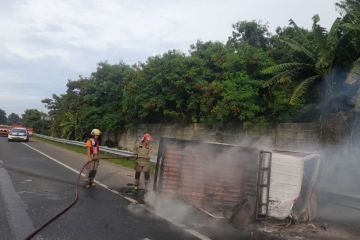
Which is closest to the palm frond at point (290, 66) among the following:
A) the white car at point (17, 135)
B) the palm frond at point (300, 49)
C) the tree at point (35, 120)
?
the palm frond at point (300, 49)

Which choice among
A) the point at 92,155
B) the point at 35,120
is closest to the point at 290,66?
the point at 92,155

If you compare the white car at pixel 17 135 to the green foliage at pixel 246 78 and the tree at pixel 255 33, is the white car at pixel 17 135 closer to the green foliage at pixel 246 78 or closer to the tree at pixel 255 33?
the green foliage at pixel 246 78

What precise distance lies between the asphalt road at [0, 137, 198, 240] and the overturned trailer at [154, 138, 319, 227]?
1039mm

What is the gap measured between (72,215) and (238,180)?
3.18 metres

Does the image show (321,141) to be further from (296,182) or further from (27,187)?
(27,187)

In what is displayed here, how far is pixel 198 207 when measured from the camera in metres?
8.61

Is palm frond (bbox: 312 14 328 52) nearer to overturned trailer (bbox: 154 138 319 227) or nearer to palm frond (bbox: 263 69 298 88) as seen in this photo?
palm frond (bbox: 263 69 298 88)

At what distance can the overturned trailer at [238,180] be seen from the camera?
7.82 metres

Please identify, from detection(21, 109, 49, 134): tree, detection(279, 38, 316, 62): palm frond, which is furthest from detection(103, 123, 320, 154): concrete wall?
detection(21, 109, 49, 134): tree

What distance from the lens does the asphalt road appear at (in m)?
6.68

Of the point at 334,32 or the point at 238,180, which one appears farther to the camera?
the point at 334,32

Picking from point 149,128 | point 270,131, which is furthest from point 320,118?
point 149,128

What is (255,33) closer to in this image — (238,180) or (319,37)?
(319,37)

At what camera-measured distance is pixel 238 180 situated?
27.2ft
